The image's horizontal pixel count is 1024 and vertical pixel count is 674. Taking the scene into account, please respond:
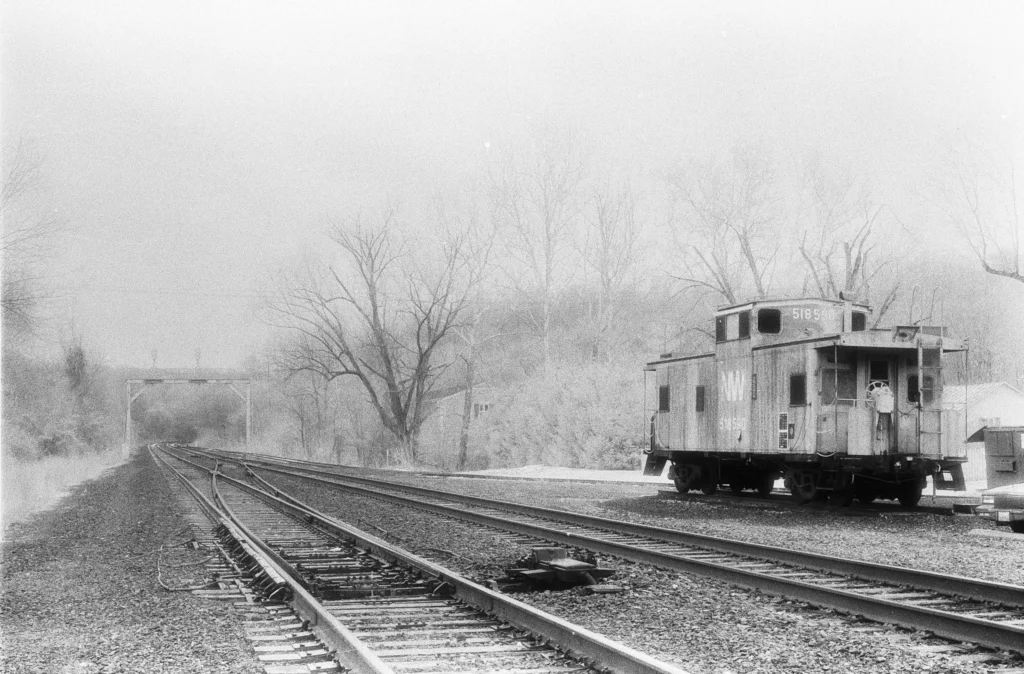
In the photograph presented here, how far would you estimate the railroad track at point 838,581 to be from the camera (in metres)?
6.79

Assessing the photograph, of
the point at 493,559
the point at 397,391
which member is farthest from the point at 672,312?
the point at 493,559

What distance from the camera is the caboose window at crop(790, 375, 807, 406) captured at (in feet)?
56.1

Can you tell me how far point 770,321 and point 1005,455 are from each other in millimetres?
5452

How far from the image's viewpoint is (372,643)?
6363 millimetres

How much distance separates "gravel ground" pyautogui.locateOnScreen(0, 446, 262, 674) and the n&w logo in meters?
10.5

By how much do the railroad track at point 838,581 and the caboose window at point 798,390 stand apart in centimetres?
517

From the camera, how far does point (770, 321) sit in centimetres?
1873

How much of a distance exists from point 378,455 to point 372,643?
147 ft

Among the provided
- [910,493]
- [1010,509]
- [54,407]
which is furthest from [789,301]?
[54,407]

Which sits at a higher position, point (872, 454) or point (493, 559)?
point (872, 454)

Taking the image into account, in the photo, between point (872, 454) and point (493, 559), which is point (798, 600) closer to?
point (493, 559)

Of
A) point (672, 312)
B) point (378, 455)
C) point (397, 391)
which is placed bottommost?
point (378, 455)

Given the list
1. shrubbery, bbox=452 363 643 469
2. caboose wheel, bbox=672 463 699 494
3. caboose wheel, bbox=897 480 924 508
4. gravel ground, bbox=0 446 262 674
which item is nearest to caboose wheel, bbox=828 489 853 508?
caboose wheel, bbox=897 480 924 508

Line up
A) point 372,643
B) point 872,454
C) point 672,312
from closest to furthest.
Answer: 1. point 372,643
2. point 872,454
3. point 672,312
